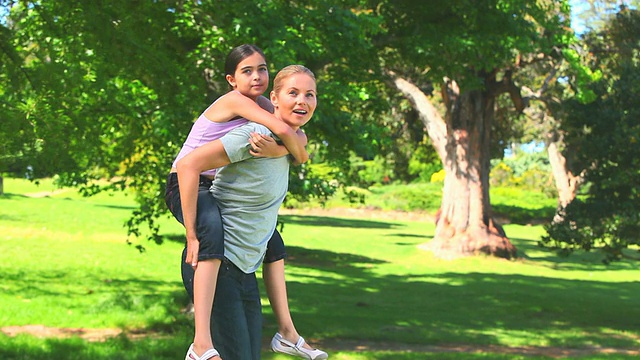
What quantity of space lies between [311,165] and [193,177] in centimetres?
1356

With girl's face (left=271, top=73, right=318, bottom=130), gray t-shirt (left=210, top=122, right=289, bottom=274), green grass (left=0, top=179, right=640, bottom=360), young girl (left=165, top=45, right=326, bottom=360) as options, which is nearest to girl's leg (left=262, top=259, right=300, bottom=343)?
young girl (left=165, top=45, right=326, bottom=360)

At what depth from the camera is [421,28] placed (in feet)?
50.7

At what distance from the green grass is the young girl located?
6.07m

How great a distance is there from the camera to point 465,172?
27.8m

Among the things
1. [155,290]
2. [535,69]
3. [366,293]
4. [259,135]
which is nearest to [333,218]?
[535,69]

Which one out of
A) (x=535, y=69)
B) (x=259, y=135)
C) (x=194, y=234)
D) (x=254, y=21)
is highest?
(x=535, y=69)

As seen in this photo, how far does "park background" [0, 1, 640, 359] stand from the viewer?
9750 millimetres

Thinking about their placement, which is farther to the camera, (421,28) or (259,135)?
(421,28)

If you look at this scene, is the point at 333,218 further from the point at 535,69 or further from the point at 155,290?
the point at 155,290

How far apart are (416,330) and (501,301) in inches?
198

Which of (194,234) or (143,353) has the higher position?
(194,234)

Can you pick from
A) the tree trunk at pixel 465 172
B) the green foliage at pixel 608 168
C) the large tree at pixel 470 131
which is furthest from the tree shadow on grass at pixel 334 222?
the green foliage at pixel 608 168

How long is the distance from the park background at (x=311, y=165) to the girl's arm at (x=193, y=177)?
4.75 metres

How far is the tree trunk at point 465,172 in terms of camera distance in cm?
2731
